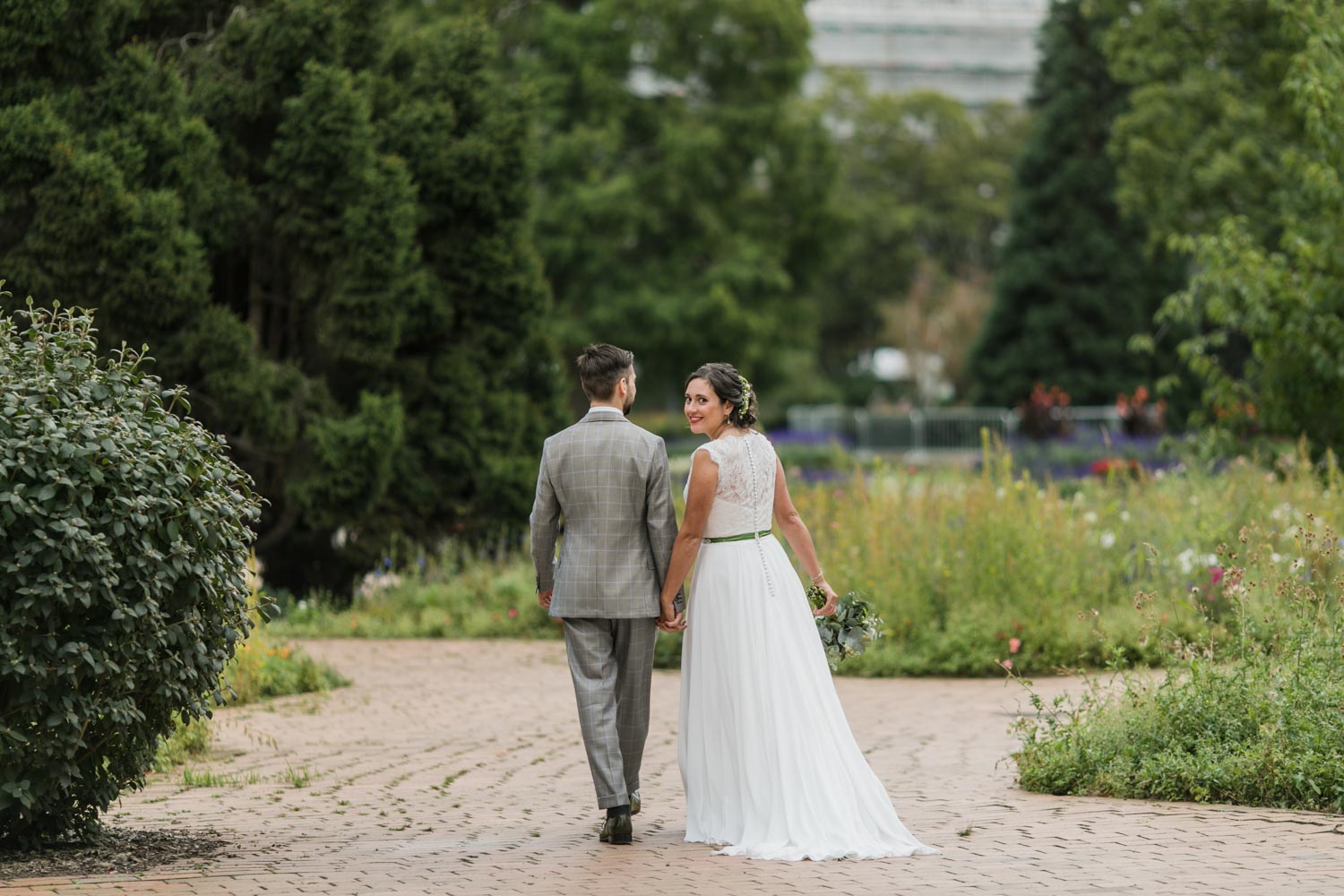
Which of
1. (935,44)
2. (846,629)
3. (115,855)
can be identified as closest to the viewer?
(115,855)

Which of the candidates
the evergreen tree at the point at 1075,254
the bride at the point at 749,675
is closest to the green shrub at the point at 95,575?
the bride at the point at 749,675

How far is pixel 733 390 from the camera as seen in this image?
6328 mm

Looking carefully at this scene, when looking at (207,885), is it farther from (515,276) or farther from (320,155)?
(515,276)

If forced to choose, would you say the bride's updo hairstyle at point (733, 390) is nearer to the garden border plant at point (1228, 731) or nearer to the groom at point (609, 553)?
the groom at point (609, 553)

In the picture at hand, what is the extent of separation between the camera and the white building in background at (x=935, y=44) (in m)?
75.2

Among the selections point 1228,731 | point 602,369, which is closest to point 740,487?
point 602,369

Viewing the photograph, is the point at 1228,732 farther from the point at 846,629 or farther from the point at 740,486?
the point at 740,486

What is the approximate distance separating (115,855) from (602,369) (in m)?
2.49

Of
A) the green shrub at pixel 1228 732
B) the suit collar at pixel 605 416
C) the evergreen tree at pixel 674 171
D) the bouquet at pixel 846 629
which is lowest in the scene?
the green shrub at pixel 1228 732

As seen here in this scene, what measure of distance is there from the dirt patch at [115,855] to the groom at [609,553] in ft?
4.86

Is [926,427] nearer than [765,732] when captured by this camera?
No

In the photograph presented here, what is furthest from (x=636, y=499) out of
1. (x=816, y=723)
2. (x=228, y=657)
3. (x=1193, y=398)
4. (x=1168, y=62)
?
(x=1193, y=398)

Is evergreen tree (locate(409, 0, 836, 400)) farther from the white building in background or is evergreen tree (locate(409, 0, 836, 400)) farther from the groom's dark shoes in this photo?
the white building in background

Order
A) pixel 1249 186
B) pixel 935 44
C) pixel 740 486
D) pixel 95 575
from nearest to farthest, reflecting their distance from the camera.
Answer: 1. pixel 95 575
2. pixel 740 486
3. pixel 1249 186
4. pixel 935 44
